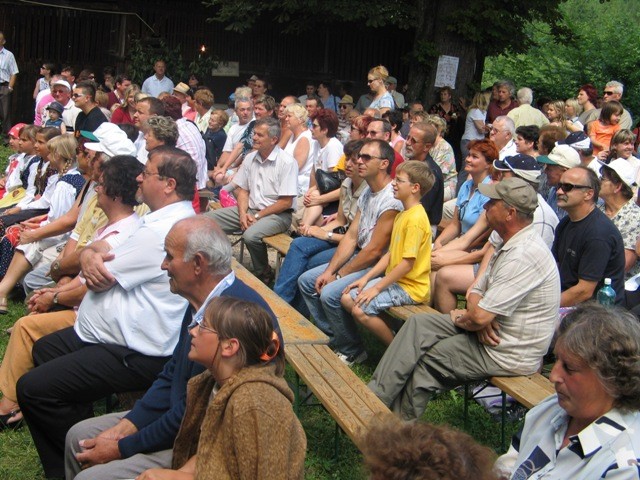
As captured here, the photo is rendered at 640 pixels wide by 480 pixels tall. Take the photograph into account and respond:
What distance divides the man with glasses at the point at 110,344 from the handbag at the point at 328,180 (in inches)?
142

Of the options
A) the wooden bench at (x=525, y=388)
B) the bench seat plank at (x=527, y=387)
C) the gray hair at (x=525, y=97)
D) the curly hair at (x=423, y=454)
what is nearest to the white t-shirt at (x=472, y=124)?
the gray hair at (x=525, y=97)

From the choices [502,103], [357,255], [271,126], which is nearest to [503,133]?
Answer: [271,126]

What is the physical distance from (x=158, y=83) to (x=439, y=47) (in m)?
5.29

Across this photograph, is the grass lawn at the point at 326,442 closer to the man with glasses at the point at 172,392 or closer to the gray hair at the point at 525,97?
the man with glasses at the point at 172,392


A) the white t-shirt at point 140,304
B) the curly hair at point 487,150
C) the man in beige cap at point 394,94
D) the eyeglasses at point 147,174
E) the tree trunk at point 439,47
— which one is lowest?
the white t-shirt at point 140,304

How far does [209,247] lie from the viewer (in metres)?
3.92

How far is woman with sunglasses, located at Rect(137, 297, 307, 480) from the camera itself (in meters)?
3.07

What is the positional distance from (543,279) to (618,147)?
14.0 feet

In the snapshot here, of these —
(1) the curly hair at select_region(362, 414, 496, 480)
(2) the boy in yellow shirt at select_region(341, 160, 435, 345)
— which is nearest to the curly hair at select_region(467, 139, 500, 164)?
(2) the boy in yellow shirt at select_region(341, 160, 435, 345)

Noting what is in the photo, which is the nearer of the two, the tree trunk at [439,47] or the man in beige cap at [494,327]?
the man in beige cap at [494,327]

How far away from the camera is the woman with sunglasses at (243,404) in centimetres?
307

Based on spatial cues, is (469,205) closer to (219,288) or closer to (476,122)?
(219,288)

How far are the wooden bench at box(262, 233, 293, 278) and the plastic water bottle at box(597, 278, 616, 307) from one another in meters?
3.02

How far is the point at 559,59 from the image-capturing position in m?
25.1
